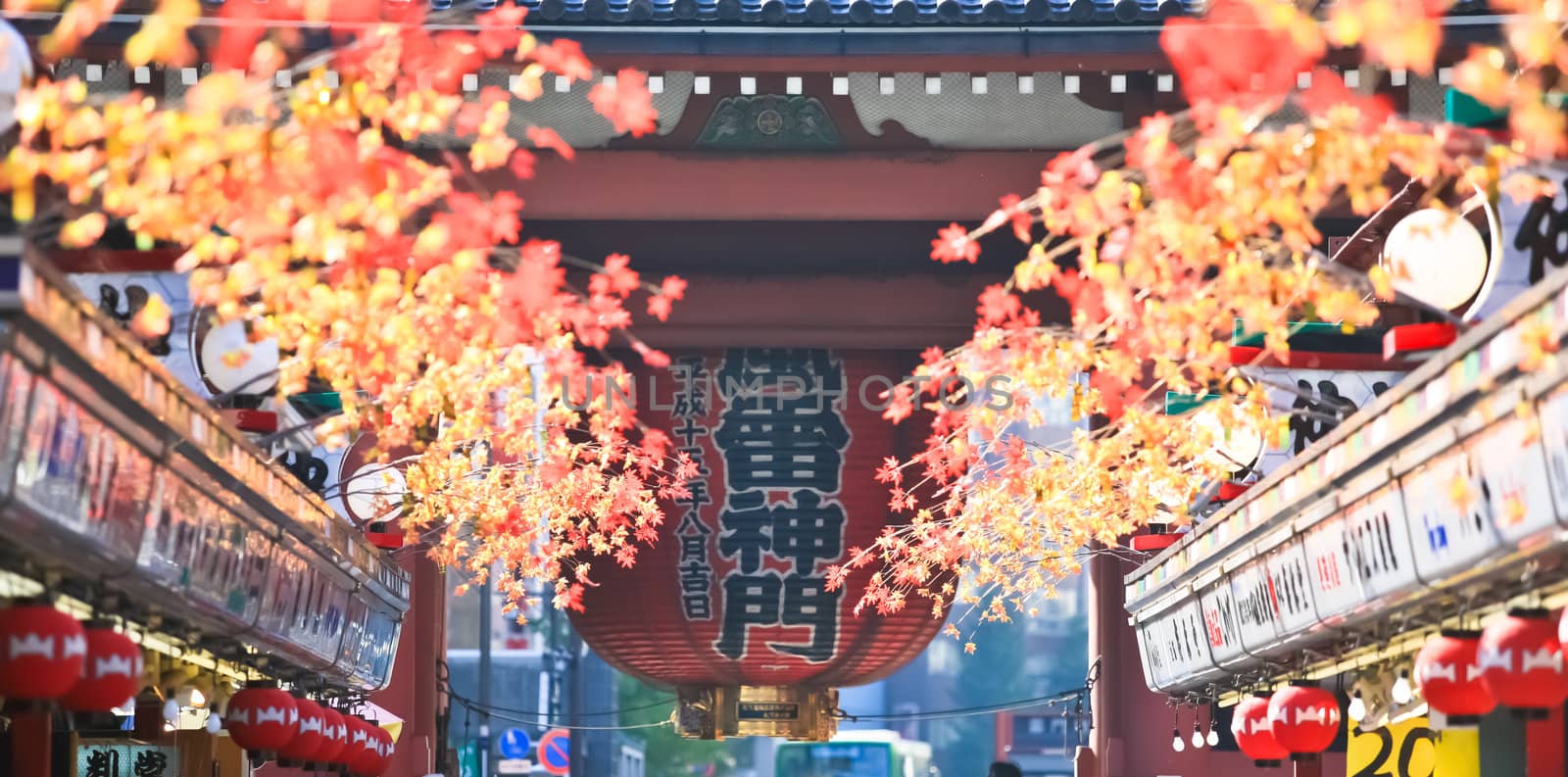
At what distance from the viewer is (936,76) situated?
48.3ft

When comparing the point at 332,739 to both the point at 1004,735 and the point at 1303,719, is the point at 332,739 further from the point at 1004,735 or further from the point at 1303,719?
the point at 1004,735

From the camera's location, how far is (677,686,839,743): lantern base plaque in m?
20.7

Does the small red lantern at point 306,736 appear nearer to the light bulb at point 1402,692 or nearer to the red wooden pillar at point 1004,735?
the light bulb at point 1402,692

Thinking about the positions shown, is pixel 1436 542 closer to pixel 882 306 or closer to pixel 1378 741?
pixel 1378 741

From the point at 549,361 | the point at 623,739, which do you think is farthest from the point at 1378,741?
the point at 623,739

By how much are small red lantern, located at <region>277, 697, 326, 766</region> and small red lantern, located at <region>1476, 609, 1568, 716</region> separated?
6.70m

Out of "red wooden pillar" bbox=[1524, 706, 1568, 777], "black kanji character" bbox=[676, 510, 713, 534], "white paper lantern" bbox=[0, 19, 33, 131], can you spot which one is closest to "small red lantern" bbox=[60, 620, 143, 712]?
"white paper lantern" bbox=[0, 19, 33, 131]

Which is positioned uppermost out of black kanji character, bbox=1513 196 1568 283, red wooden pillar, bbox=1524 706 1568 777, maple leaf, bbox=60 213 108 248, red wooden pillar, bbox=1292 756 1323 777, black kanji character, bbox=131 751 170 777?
black kanji character, bbox=1513 196 1568 283

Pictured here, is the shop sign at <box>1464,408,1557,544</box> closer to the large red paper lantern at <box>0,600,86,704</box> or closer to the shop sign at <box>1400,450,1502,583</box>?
the shop sign at <box>1400,450,1502,583</box>

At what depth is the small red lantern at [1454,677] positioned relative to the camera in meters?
7.95

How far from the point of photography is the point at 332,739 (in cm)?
1293

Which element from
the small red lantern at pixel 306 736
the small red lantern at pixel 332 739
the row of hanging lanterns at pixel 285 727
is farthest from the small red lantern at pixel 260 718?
the small red lantern at pixel 332 739

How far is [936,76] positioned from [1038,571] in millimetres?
4311

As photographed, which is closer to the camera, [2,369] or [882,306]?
[2,369]
